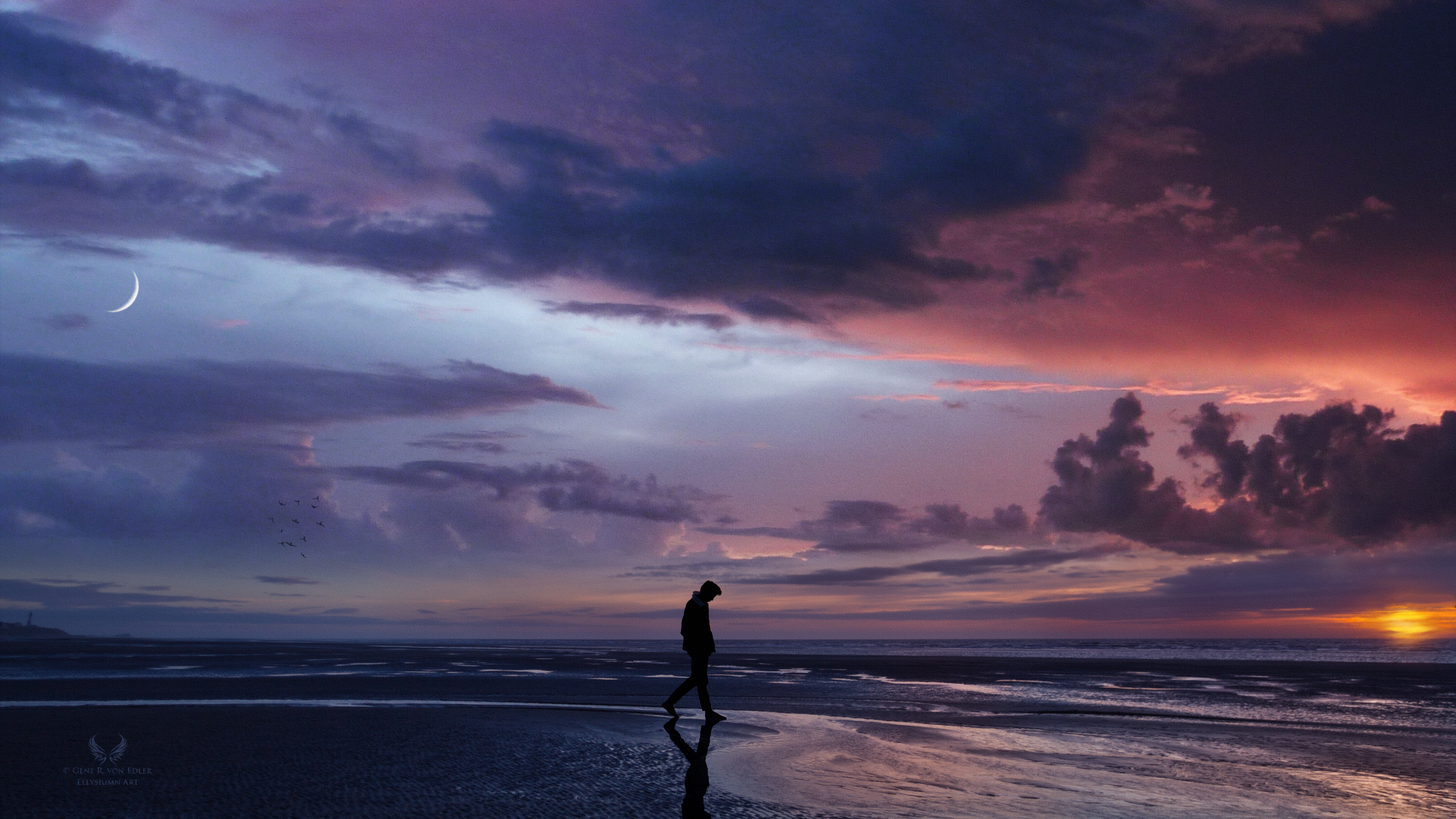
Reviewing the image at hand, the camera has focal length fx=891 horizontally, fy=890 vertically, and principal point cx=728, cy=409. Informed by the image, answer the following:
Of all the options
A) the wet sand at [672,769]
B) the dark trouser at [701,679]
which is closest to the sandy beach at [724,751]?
the wet sand at [672,769]

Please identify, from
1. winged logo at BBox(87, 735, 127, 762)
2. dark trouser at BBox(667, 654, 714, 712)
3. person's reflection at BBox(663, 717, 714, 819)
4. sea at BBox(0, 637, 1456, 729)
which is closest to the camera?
person's reflection at BBox(663, 717, 714, 819)

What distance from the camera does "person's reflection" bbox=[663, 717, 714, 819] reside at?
786 cm

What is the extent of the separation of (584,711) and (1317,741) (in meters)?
12.2

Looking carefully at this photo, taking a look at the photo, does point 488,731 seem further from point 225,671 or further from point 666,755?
point 225,671

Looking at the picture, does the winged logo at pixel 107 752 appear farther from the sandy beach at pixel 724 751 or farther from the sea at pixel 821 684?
the sea at pixel 821 684

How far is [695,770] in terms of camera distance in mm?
9969

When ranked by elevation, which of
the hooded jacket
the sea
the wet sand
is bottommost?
the sea

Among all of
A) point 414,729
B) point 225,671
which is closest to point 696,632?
point 414,729

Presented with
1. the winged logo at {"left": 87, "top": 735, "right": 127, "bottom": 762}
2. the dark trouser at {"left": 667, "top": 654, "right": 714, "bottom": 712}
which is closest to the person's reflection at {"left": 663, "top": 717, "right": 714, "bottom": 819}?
the dark trouser at {"left": 667, "top": 654, "right": 714, "bottom": 712}

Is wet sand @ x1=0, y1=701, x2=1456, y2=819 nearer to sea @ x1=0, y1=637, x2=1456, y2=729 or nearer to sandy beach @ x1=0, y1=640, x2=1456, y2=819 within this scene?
sandy beach @ x1=0, y1=640, x2=1456, y2=819

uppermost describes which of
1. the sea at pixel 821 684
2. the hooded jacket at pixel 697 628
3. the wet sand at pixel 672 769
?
the hooded jacket at pixel 697 628

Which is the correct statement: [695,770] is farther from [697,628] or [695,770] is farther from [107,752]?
[107,752]

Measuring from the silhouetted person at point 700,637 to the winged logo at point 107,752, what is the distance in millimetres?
7884

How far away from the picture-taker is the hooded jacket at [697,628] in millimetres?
15172
